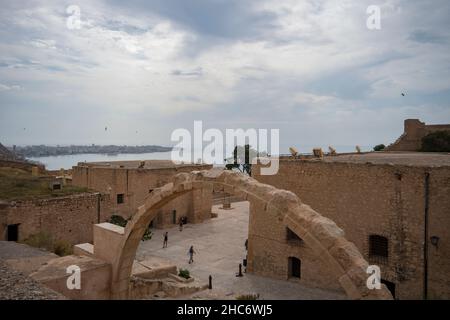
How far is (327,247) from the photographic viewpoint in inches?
255

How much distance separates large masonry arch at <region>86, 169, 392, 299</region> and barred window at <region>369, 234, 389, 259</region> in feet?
29.9

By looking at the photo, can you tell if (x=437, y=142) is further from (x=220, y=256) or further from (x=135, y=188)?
(x=135, y=188)

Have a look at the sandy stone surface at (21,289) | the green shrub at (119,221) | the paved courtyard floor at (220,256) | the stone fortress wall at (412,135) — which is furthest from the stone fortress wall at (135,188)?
the sandy stone surface at (21,289)

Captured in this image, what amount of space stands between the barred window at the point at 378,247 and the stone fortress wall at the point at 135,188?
16653 mm

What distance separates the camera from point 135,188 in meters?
28.0

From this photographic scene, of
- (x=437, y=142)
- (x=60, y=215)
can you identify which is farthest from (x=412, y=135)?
(x=60, y=215)

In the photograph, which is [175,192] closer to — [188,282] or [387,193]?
[188,282]

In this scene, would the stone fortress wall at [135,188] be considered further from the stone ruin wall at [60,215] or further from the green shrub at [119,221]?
the stone ruin wall at [60,215]

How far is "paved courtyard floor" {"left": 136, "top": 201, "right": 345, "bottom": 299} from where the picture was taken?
16688 mm

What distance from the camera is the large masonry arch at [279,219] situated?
609 cm

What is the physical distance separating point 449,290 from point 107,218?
15002 mm

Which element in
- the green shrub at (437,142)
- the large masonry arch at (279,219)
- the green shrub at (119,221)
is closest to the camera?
the large masonry arch at (279,219)

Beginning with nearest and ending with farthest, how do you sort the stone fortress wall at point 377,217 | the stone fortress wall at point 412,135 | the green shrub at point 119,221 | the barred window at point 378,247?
the stone fortress wall at point 377,217
the barred window at point 378,247
the green shrub at point 119,221
the stone fortress wall at point 412,135
